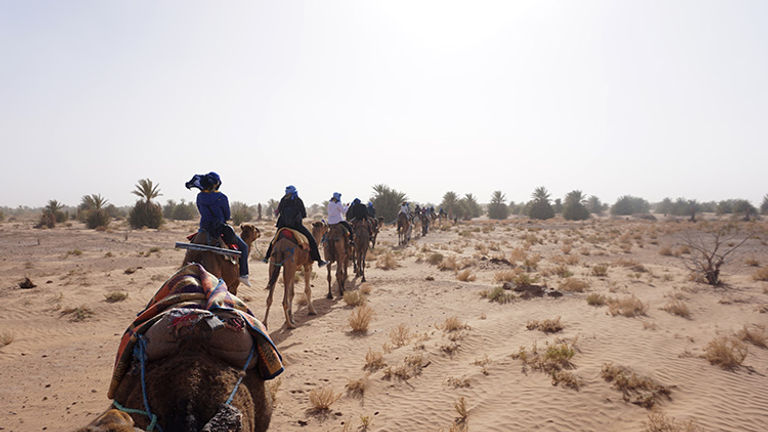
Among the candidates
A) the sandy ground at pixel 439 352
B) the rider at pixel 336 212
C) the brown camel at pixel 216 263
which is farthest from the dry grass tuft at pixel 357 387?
the rider at pixel 336 212

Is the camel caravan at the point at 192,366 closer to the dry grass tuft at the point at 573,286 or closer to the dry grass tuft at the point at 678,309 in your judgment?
the dry grass tuft at the point at 678,309

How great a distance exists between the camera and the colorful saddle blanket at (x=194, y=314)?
2322 millimetres

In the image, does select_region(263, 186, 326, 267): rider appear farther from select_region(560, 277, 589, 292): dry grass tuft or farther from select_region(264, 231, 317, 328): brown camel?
select_region(560, 277, 589, 292): dry grass tuft

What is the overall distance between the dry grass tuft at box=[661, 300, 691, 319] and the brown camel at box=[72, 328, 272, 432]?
36.5 feet

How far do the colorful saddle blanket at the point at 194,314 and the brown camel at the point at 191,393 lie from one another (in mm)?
141

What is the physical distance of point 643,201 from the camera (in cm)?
9431

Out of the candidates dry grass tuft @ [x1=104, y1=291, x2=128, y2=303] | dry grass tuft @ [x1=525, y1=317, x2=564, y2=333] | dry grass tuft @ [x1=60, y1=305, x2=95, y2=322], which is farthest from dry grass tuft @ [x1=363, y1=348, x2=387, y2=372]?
dry grass tuft @ [x1=104, y1=291, x2=128, y2=303]

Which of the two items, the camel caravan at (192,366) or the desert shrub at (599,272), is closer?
the camel caravan at (192,366)

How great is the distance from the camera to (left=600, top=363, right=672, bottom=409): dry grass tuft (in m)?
4.93

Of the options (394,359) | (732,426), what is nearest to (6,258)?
(394,359)

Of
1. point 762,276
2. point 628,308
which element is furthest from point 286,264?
point 762,276

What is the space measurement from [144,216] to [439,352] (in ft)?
107

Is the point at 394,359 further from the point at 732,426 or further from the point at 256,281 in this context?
the point at 256,281

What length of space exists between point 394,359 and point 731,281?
48.9ft
